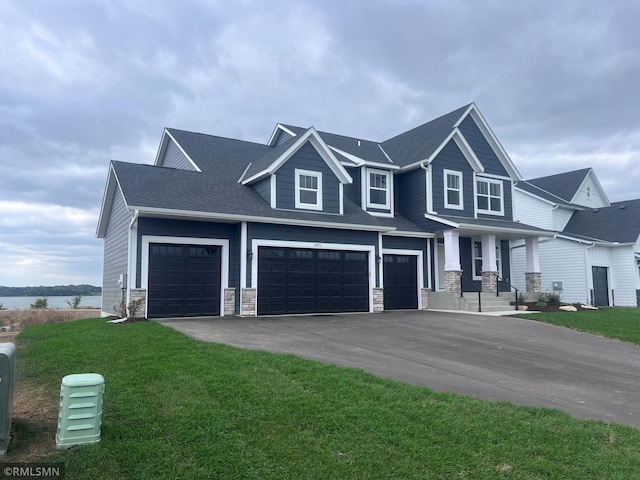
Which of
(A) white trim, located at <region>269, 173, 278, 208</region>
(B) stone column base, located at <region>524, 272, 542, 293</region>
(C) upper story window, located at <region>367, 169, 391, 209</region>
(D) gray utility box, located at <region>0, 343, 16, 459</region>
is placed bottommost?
(D) gray utility box, located at <region>0, 343, 16, 459</region>

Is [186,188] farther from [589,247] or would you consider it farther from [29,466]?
[589,247]

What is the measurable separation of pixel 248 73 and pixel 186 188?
6.26 meters

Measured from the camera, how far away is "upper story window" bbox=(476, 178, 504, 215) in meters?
22.4

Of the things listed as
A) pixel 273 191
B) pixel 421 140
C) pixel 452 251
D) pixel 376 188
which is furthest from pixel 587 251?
pixel 273 191

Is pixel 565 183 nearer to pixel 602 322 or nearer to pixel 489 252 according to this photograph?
pixel 489 252

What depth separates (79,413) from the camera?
4.29 m

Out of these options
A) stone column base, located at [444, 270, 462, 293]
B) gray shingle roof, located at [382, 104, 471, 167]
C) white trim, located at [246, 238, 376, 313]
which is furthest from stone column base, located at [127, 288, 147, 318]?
gray shingle roof, located at [382, 104, 471, 167]

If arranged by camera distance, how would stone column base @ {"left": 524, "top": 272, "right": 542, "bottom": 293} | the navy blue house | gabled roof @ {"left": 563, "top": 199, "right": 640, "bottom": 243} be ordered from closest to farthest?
the navy blue house, stone column base @ {"left": 524, "top": 272, "right": 542, "bottom": 293}, gabled roof @ {"left": 563, "top": 199, "right": 640, "bottom": 243}

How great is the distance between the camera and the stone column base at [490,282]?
20.5 meters

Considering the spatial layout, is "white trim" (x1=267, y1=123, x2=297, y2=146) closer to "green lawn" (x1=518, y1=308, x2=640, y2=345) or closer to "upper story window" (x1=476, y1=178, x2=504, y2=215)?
"upper story window" (x1=476, y1=178, x2=504, y2=215)

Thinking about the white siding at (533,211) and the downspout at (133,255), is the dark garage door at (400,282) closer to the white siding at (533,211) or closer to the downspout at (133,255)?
the downspout at (133,255)

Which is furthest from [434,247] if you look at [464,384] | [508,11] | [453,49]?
Answer: [464,384]

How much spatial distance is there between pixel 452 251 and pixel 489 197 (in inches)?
195

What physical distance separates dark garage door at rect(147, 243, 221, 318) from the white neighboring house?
1660 centimetres
